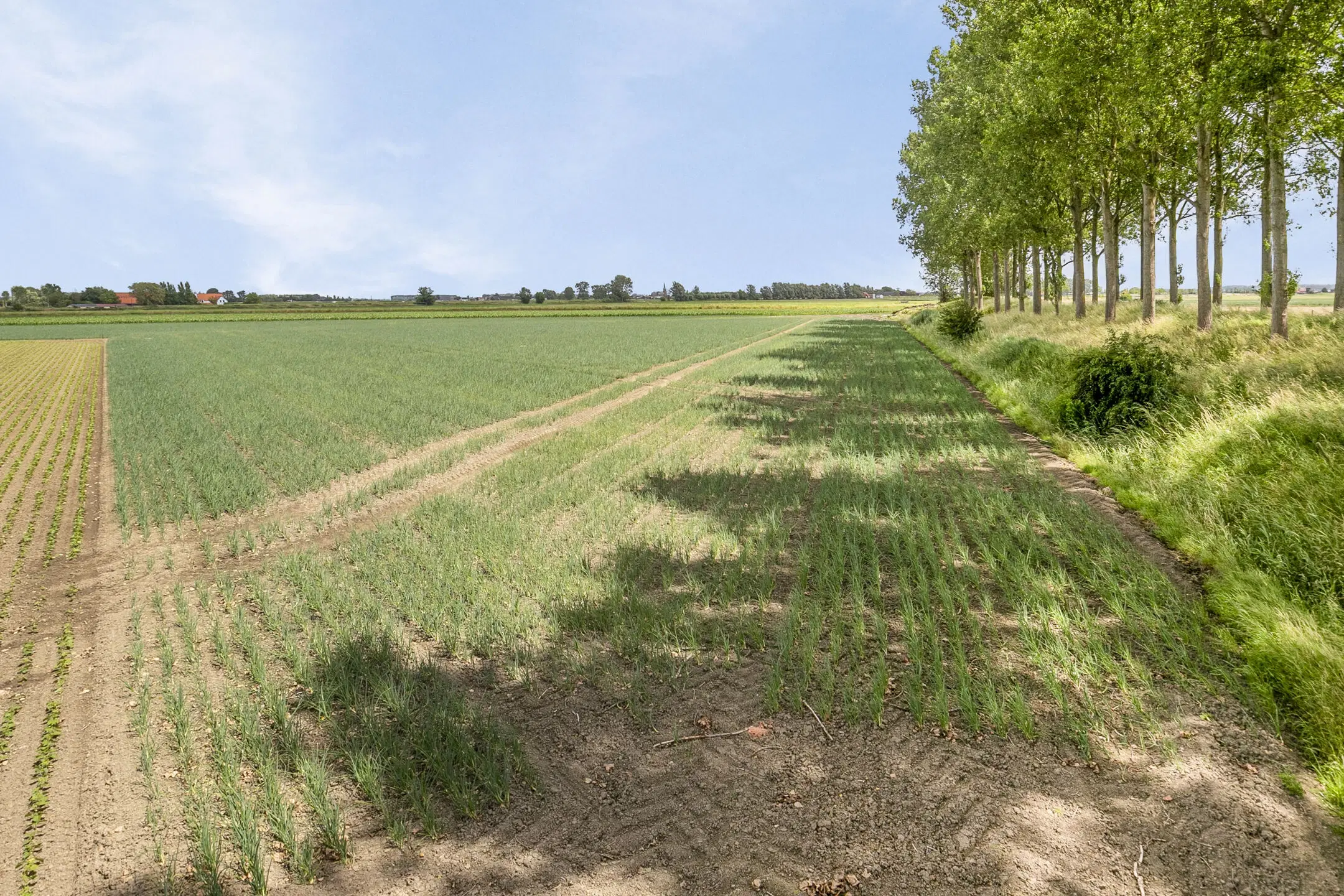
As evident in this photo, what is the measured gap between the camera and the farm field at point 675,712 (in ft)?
12.9

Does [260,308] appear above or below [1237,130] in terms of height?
above

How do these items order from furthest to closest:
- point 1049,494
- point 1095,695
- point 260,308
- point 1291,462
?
1. point 260,308
2. point 1049,494
3. point 1291,462
4. point 1095,695

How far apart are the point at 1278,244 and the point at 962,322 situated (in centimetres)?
1727

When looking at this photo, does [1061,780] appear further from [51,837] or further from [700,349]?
[700,349]

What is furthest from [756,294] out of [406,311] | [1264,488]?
[1264,488]

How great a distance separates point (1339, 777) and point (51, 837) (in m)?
7.45

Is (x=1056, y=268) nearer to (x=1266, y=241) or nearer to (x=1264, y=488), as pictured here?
(x=1266, y=241)

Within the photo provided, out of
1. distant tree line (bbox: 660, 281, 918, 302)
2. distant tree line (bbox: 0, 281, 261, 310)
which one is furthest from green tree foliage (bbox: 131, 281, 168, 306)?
distant tree line (bbox: 660, 281, 918, 302)

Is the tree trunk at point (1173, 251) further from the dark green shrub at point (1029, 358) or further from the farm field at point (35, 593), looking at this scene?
the farm field at point (35, 593)

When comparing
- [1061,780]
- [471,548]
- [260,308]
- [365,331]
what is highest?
[260,308]

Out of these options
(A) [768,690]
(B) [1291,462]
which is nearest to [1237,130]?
(B) [1291,462]

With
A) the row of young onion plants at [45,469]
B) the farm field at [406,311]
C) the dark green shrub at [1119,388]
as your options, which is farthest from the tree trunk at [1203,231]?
the farm field at [406,311]

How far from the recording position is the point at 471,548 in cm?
880

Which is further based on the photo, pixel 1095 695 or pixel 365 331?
pixel 365 331
